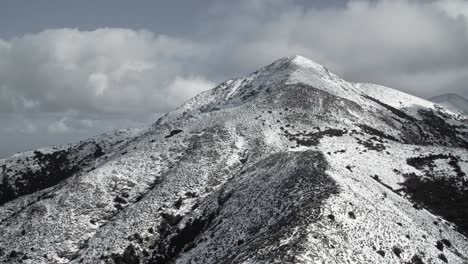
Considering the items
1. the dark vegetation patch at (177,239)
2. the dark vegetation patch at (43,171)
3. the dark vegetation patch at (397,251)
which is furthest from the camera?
the dark vegetation patch at (43,171)

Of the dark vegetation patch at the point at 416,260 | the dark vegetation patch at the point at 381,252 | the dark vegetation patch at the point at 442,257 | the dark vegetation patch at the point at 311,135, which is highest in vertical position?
the dark vegetation patch at the point at 311,135

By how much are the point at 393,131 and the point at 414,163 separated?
106ft

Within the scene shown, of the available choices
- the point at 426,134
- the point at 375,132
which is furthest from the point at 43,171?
the point at 426,134

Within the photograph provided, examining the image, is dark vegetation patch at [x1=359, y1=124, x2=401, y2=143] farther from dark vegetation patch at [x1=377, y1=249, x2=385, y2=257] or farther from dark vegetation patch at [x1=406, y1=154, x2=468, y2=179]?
dark vegetation patch at [x1=377, y1=249, x2=385, y2=257]

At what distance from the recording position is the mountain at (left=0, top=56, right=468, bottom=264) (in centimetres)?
2817

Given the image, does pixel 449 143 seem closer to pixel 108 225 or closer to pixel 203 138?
pixel 203 138

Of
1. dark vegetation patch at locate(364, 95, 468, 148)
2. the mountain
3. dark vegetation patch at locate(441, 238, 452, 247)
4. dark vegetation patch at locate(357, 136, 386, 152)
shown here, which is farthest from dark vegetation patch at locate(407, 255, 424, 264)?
dark vegetation patch at locate(364, 95, 468, 148)

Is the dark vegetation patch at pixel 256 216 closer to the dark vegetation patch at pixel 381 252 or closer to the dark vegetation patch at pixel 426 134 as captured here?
the dark vegetation patch at pixel 381 252

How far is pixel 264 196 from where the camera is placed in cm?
3709

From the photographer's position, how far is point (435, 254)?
29.8 meters

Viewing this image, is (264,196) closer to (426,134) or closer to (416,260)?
(416,260)

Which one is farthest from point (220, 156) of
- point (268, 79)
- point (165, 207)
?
point (268, 79)

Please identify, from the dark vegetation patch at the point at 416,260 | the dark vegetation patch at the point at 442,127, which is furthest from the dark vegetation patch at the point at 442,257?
the dark vegetation patch at the point at 442,127

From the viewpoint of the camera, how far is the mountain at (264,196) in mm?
28172
